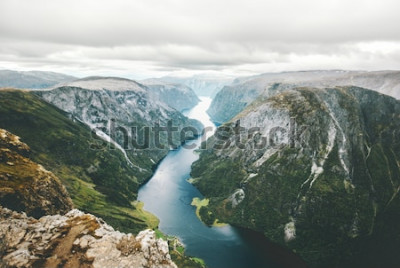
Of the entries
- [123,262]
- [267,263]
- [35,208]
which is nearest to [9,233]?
[123,262]

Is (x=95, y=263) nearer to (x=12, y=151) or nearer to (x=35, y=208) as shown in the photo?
(x=35, y=208)

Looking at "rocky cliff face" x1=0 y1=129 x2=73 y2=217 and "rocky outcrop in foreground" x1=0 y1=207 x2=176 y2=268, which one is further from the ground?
"rocky outcrop in foreground" x1=0 y1=207 x2=176 y2=268

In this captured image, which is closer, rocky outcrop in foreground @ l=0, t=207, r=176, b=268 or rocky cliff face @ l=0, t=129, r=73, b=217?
rocky outcrop in foreground @ l=0, t=207, r=176, b=268

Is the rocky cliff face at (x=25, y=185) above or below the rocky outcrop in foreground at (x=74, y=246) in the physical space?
below

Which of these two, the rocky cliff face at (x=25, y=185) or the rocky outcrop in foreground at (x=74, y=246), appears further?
the rocky cliff face at (x=25, y=185)

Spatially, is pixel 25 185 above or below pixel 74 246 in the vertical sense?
below
